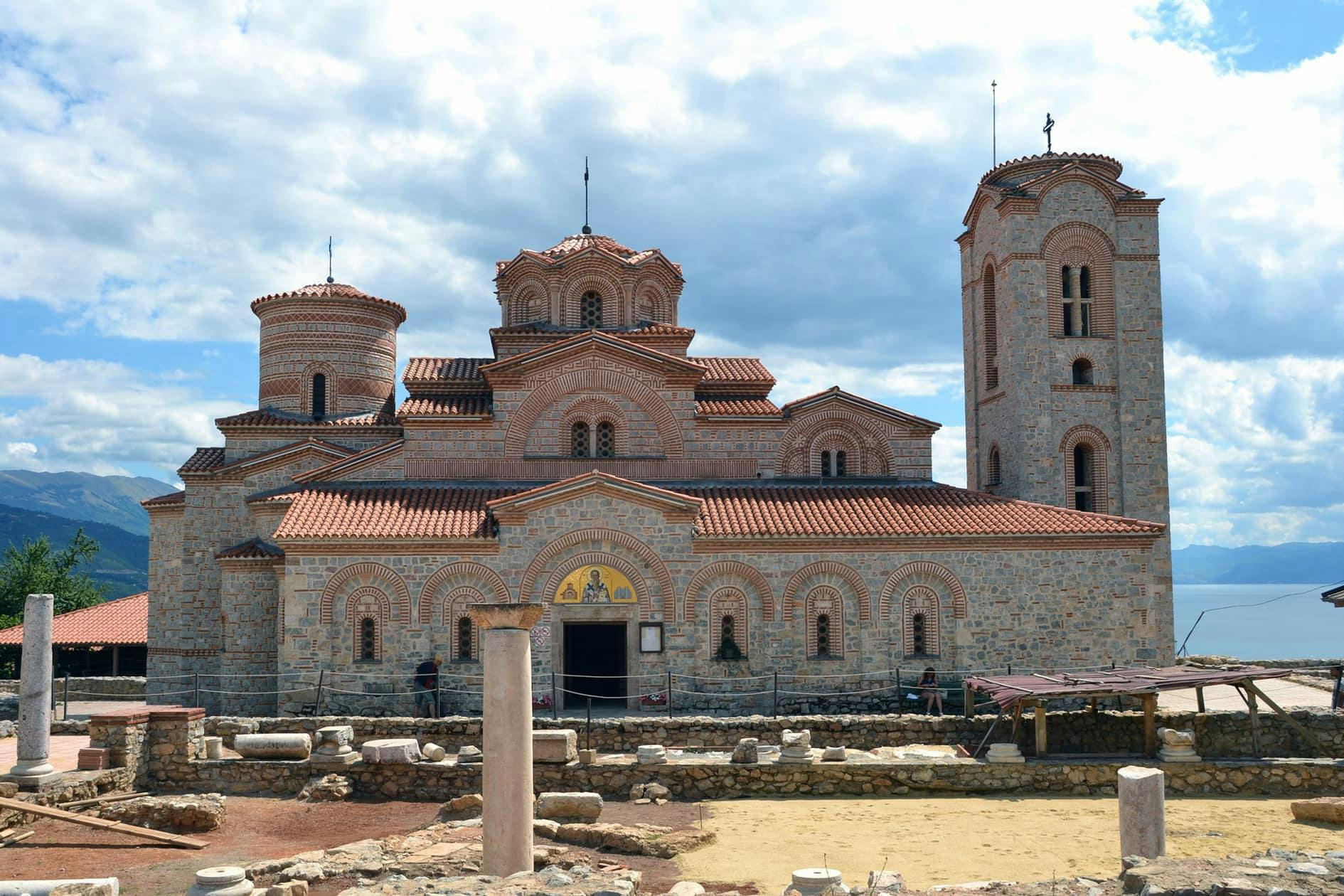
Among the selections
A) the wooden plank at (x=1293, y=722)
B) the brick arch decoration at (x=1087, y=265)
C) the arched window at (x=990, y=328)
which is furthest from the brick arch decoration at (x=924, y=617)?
the brick arch decoration at (x=1087, y=265)

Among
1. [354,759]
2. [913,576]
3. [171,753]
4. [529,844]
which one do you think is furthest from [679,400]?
[529,844]

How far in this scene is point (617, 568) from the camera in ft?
66.2

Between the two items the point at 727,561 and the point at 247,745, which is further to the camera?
the point at 727,561

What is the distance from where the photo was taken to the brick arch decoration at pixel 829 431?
76.5ft

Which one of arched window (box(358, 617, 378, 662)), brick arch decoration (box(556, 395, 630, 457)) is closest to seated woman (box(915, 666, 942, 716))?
brick arch decoration (box(556, 395, 630, 457))

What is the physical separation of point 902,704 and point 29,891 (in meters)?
14.7

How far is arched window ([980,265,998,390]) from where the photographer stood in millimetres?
25406

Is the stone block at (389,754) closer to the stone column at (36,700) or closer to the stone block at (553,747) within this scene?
the stone block at (553,747)

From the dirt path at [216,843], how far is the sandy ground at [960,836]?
403 centimetres

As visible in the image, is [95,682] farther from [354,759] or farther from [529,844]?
[529,844]

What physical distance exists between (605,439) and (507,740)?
1387 cm

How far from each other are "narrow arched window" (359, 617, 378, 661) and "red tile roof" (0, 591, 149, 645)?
886cm

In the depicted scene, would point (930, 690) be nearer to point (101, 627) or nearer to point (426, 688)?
point (426, 688)

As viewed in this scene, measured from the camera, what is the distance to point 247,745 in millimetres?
15203
